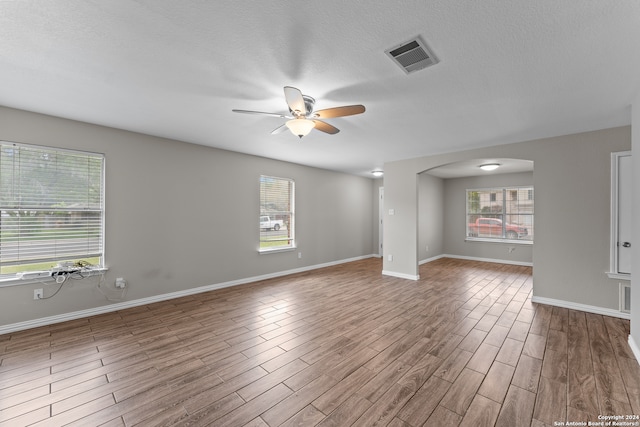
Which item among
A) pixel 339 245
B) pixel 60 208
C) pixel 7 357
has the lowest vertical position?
pixel 7 357

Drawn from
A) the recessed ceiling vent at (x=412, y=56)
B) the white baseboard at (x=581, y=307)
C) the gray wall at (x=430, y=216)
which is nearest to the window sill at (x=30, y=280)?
the recessed ceiling vent at (x=412, y=56)

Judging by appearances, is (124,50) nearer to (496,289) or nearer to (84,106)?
(84,106)

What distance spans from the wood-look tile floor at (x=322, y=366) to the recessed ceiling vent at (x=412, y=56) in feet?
8.37

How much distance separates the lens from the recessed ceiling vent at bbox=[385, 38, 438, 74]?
6.04ft

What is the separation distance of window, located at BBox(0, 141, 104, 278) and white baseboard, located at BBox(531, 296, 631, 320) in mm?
6449

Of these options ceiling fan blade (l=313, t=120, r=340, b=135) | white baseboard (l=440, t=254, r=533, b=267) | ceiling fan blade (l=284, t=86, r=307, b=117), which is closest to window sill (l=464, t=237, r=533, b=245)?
white baseboard (l=440, t=254, r=533, b=267)

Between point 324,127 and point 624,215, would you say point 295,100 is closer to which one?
point 324,127

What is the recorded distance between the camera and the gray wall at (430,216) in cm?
721

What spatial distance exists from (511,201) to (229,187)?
7425 millimetres

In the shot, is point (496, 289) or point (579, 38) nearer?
point (579, 38)

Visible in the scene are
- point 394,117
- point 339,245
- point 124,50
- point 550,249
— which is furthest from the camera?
point 339,245

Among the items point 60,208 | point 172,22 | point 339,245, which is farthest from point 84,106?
point 339,245

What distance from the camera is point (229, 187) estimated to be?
4.91 metres

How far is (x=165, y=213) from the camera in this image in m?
4.12
